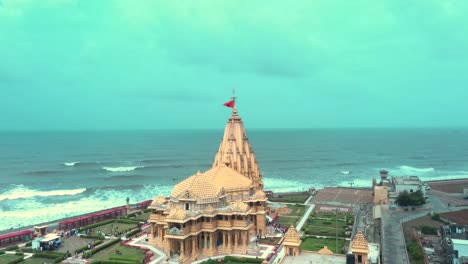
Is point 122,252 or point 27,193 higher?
point 27,193

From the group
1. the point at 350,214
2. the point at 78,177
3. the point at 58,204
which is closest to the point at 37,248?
the point at 58,204

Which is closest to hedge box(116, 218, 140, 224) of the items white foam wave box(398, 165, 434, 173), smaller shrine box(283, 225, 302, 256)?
smaller shrine box(283, 225, 302, 256)

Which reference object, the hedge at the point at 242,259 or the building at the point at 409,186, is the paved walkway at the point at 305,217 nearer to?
the hedge at the point at 242,259

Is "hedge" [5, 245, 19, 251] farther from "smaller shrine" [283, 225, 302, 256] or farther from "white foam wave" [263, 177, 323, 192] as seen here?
"white foam wave" [263, 177, 323, 192]

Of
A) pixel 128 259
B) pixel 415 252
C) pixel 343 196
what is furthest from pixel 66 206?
pixel 415 252

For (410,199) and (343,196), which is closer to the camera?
(410,199)

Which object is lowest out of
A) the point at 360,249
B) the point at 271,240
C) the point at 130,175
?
the point at 271,240

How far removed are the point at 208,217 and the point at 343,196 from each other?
35601mm

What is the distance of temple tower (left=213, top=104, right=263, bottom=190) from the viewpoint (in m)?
51.8

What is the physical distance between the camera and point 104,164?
118812 millimetres

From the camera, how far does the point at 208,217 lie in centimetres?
3841

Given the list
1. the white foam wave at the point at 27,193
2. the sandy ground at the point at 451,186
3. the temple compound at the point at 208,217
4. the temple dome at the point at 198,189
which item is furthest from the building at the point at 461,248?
the white foam wave at the point at 27,193

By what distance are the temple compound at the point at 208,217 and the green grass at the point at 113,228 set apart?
6768 mm

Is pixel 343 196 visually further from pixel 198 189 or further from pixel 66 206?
pixel 66 206
